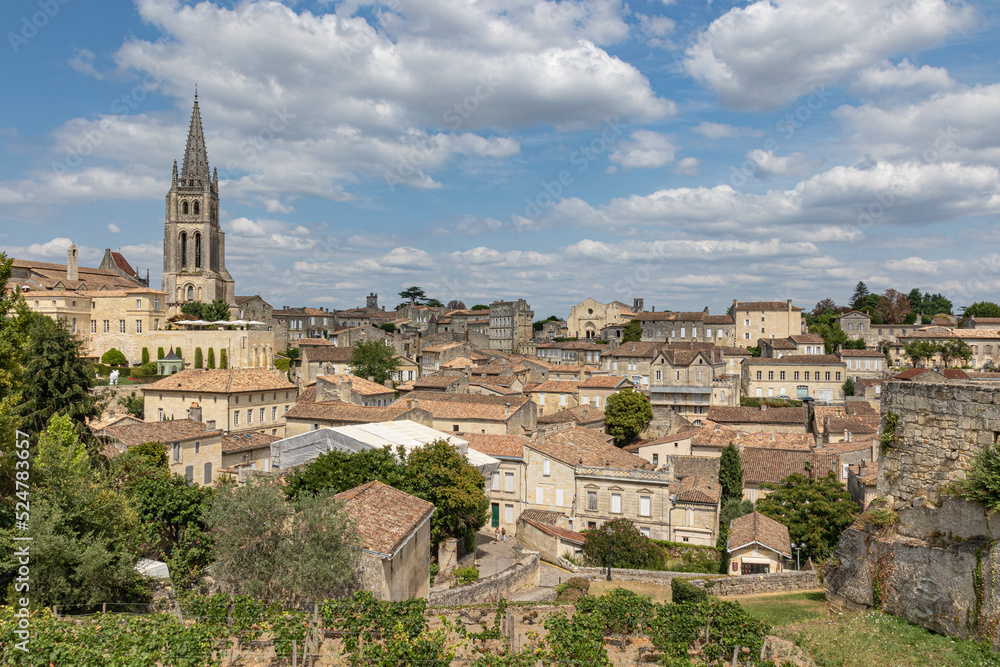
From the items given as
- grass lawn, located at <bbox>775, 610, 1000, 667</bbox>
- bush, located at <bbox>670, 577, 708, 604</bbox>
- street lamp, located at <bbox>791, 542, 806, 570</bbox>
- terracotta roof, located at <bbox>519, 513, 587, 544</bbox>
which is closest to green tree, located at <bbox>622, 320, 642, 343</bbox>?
terracotta roof, located at <bbox>519, 513, 587, 544</bbox>

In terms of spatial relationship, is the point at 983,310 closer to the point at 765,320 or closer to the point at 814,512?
the point at 765,320

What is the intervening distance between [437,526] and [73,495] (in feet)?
37.4

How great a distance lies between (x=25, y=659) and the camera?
10461mm

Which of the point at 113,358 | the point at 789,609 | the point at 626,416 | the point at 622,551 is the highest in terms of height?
the point at 113,358

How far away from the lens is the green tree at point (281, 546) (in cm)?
1434

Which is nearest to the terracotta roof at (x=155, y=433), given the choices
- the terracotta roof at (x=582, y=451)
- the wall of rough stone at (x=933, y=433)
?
the terracotta roof at (x=582, y=451)

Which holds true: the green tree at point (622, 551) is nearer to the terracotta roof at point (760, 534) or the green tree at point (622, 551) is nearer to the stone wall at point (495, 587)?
the terracotta roof at point (760, 534)

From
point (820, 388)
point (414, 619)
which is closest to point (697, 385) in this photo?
point (820, 388)

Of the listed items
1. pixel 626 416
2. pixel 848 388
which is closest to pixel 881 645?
pixel 626 416

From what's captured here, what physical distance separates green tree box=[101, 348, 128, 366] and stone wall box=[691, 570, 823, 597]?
5541 cm

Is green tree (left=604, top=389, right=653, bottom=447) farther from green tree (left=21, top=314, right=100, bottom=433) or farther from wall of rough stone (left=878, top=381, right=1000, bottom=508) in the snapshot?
wall of rough stone (left=878, top=381, right=1000, bottom=508)

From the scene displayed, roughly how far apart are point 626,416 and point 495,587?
3221 cm

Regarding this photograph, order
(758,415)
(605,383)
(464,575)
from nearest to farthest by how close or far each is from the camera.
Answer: (464,575), (758,415), (605,383)

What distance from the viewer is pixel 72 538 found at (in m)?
14.0
